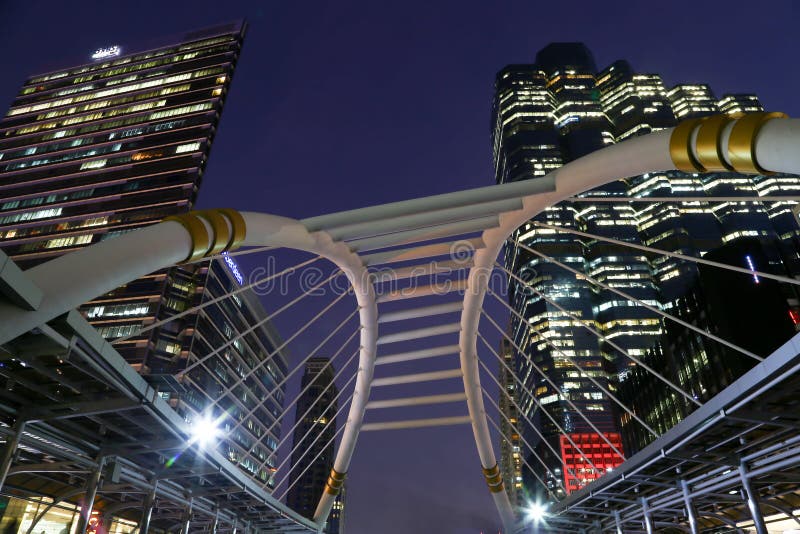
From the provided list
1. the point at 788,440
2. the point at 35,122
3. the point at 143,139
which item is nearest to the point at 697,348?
the point at 788,440

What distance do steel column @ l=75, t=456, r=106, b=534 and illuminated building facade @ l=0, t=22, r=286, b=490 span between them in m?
67.5

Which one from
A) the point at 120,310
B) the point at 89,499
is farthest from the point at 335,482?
the point at 120,310

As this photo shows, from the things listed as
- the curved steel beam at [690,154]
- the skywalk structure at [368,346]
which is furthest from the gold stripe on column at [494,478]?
the curved steel beam at [690,154]

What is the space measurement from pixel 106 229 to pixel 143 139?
2509cm

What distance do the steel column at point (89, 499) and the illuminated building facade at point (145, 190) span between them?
2658 inches

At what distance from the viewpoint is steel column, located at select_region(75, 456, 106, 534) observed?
12336 millimetres

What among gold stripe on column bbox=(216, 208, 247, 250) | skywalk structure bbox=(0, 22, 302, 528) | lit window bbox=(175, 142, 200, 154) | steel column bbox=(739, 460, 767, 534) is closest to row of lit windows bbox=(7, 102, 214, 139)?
skywalk structure bbox=(0, 22, 302, 528)

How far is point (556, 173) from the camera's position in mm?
11477

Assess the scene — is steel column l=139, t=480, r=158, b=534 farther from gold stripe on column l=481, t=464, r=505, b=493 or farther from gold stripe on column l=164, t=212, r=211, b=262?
gold stripe on column l=481, t=464, r=505, b=493

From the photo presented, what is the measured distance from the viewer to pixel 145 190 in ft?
336

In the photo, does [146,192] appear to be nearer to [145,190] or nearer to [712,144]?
[145,190]

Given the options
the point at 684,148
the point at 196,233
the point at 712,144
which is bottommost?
the point at 196,233

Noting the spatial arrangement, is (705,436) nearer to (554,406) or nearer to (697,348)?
(697,348)

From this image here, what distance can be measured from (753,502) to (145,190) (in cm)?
10743
